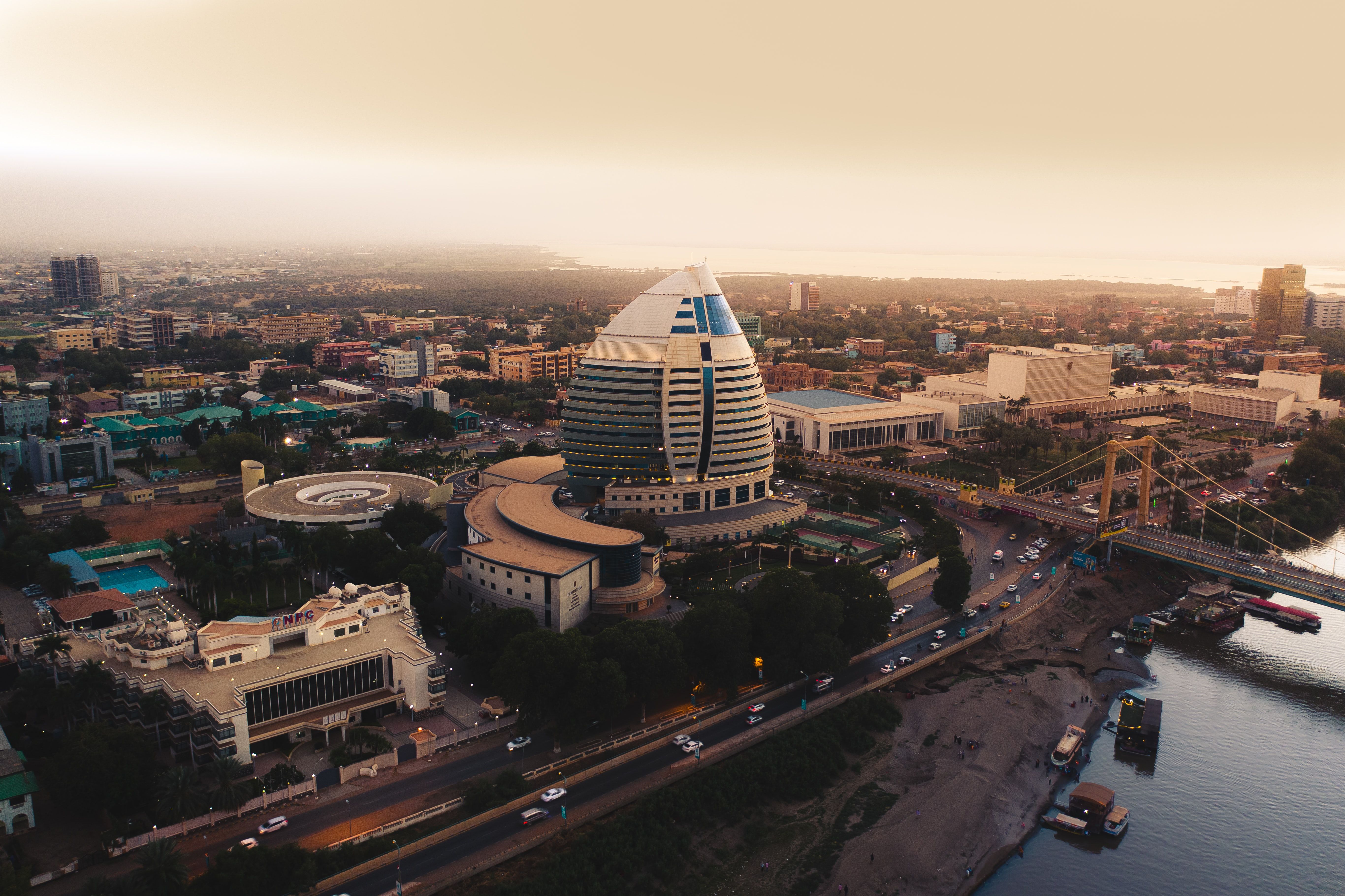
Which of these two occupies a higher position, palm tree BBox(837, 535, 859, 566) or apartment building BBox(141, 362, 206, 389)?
apartment building BBox(141, 362, 206, 389)


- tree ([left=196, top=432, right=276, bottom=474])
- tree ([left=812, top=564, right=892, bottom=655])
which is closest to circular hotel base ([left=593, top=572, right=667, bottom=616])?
tree ([left=812, top=564, right=892, bottom=655])

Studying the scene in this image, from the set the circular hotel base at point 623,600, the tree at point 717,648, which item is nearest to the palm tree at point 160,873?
the tree at point 717,648

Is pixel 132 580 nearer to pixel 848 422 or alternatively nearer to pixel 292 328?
pixel 848 422

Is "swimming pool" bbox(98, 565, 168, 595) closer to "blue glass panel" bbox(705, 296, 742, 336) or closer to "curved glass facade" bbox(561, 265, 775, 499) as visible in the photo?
"curved glass facade" bbox(561, 265, 775, 499)

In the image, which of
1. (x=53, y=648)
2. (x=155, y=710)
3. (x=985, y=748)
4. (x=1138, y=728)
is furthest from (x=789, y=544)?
(x=53, y=648)

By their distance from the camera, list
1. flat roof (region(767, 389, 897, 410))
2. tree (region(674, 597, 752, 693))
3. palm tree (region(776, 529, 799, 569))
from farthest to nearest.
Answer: flat roof (region(767, 389, 897, 410)) → palm tree (region(776, 529, 799, 569)) → tree (region(674, 597, 752, 693))

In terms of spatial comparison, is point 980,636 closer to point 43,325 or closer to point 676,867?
point 676,867
